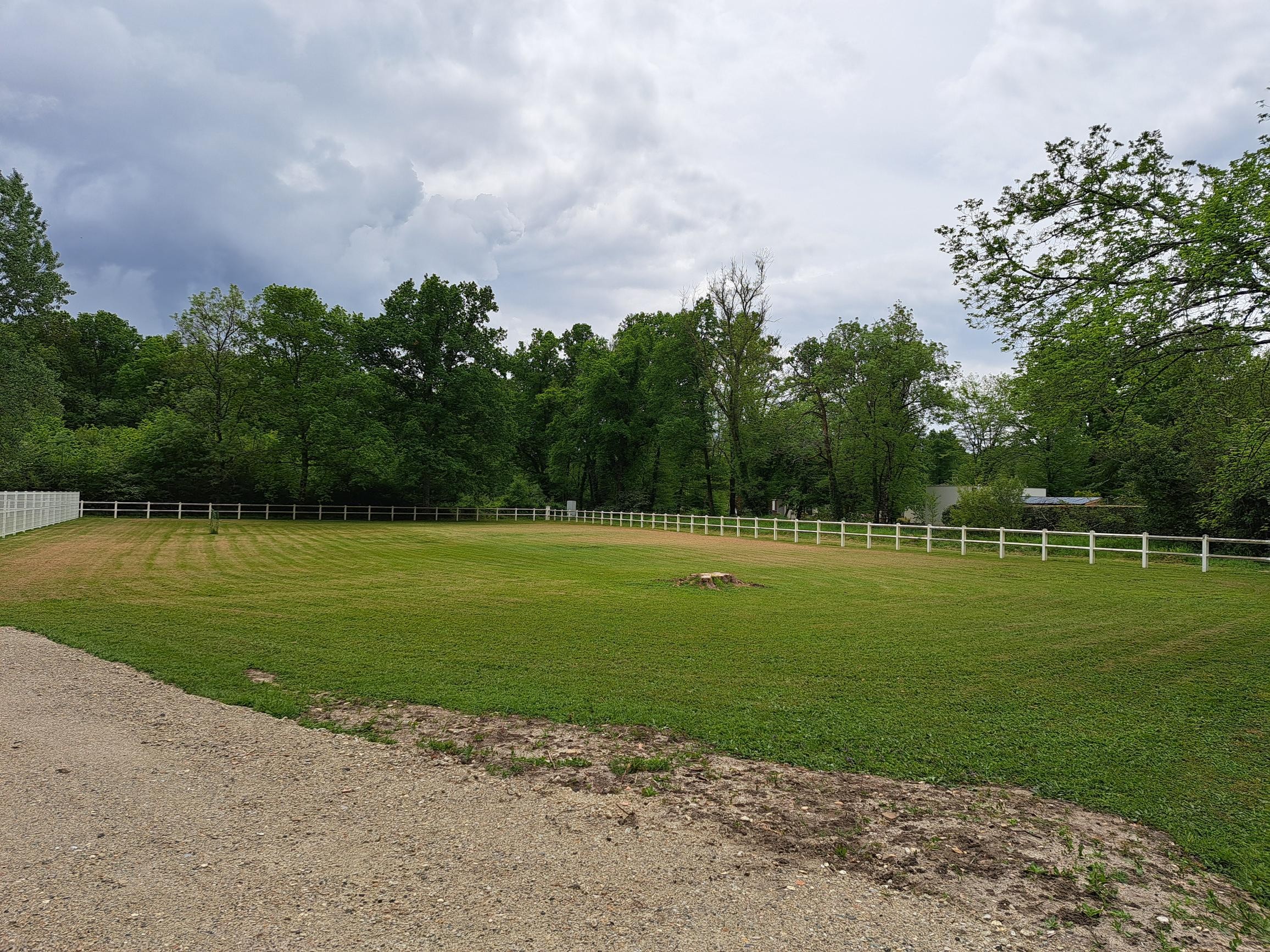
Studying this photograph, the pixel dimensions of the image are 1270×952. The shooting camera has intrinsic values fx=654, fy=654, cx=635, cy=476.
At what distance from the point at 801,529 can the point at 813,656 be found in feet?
75.1

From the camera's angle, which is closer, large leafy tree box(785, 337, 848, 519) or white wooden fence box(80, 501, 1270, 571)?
white wooden fence box(80, 501, 1270, 571)

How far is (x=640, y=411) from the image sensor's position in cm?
4694

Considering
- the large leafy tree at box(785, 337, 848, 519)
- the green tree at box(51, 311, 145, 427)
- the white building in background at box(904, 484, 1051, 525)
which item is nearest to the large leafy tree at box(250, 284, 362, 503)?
the green tree at box(51, 311, 145, 427)

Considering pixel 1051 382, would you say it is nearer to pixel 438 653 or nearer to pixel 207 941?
pixel 438 653

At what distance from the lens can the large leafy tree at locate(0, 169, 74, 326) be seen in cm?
2427

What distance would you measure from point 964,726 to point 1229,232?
22.1 feet

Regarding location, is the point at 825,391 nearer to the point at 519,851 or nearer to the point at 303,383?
the point at 303,383

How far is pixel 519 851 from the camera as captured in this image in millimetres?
3033

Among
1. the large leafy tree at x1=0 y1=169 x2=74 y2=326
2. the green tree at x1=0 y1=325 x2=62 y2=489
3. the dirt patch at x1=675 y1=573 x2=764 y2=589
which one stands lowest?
the dirt patch at x1=675 y1=573 x2=764 y2=589

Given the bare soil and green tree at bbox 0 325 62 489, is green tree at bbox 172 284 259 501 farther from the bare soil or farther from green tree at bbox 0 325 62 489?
the bare soil

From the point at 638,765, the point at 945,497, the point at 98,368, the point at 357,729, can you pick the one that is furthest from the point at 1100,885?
the point at 98,368

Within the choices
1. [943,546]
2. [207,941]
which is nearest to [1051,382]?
[207,941]

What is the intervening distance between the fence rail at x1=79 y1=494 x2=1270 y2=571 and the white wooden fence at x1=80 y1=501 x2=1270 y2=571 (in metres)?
0.05

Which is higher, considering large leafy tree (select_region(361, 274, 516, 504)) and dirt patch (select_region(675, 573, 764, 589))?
large leafy tree (select_region(361, 274, 516, 504))
